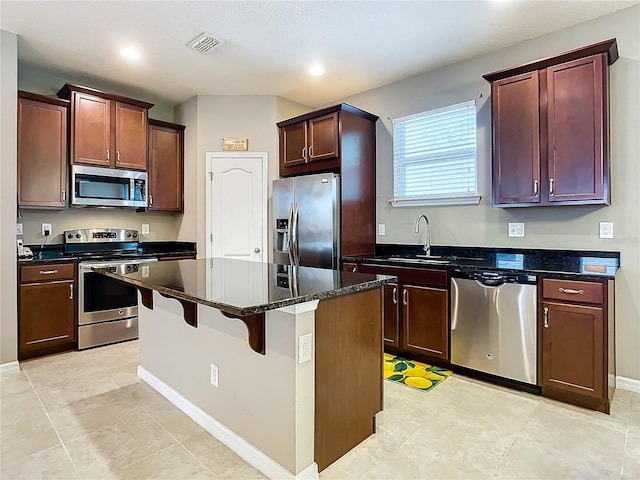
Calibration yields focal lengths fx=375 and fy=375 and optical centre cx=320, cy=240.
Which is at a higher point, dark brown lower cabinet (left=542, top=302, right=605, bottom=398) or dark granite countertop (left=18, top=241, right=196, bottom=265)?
dark granite countertop (left=18, top=241, right=196, bottom=265)

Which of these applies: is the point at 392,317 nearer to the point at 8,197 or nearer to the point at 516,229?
the point at 516,229

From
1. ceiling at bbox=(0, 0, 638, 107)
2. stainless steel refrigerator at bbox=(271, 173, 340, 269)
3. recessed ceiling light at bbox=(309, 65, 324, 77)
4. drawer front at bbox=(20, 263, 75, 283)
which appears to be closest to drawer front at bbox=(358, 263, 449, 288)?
stainless steel refrigerator at bbox=(271, 173, 340, 269)

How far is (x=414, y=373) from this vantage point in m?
3.01

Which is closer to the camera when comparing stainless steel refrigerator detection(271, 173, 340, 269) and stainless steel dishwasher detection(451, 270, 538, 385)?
stainless steel dishwasher detection(451, 270, 538, 385)

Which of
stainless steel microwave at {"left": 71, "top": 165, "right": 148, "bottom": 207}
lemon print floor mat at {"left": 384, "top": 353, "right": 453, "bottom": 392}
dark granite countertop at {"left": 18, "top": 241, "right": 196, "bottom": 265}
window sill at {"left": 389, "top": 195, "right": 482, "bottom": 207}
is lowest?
lemon print floor mat at {"left": 384, "top": 353, "right": 453, "bottom": 392}

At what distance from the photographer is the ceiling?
273 centimetres

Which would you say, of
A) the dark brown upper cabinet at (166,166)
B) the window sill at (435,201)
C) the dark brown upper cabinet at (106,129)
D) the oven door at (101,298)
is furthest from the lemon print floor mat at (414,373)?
the dark brown upper cabinet at (106,129)

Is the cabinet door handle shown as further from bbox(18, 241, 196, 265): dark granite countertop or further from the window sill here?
bbox(18, 241, 196, 265): dark granite countertop

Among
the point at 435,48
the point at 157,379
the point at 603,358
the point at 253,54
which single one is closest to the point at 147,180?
the point at 253,54

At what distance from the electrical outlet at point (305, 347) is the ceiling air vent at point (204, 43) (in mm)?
2735

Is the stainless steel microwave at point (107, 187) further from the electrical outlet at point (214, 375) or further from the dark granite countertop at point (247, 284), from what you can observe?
the electrical outlet at point (214, 375)

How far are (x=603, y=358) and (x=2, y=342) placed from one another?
4.38 metres

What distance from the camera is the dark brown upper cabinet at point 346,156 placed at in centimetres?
386

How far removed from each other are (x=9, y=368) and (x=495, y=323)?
3844 millimetres
